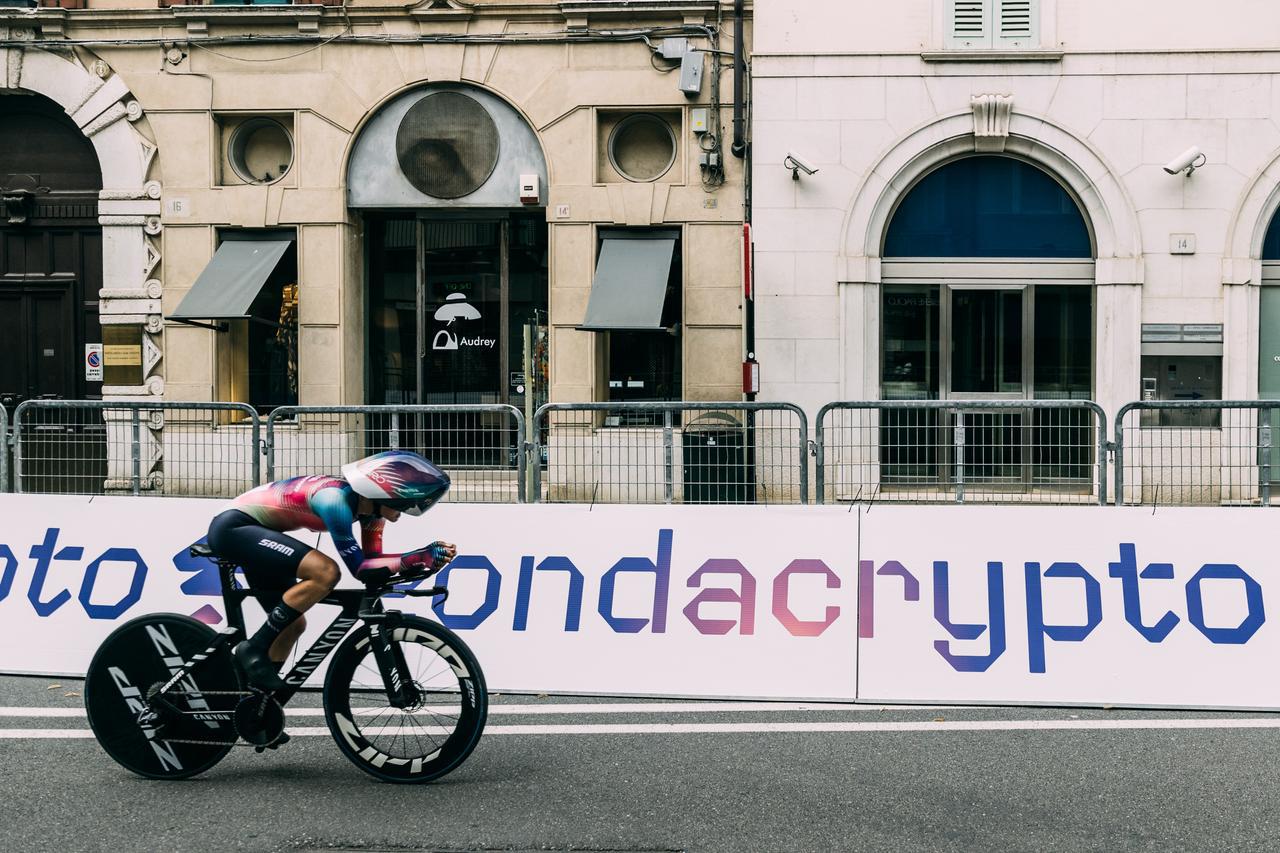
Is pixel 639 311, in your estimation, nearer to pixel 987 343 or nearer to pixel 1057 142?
pixel 987 343

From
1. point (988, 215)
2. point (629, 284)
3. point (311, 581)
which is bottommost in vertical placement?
point (311, 581)

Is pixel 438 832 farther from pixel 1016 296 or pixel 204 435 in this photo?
pixel 1016 296

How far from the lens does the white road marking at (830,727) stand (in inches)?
235

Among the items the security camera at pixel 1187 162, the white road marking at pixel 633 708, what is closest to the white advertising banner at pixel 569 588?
the white road marking at pixel 633 708

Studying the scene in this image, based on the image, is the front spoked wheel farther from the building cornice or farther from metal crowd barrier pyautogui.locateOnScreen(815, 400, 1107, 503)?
the building cornice

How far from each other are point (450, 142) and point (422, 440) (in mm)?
5782

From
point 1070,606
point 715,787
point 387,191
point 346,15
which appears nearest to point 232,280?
point 387,191

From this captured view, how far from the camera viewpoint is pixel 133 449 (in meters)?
11.5

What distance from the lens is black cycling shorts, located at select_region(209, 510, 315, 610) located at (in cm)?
512

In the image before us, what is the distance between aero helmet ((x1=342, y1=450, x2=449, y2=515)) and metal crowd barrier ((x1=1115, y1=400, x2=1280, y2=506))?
638 cm

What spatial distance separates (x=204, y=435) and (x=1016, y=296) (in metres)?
9.27

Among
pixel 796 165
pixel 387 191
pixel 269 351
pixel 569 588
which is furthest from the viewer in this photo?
pixel 269 351

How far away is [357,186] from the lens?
608 inches

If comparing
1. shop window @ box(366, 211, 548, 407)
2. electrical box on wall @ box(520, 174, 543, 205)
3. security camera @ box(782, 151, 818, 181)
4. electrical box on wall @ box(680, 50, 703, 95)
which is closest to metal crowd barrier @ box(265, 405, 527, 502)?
shop window @ box(366, 211, 548, 407)
